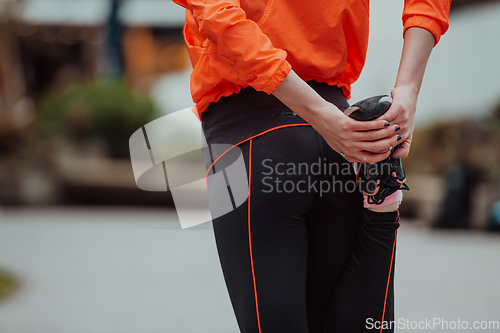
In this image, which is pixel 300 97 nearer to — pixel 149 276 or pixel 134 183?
pixel 149 276

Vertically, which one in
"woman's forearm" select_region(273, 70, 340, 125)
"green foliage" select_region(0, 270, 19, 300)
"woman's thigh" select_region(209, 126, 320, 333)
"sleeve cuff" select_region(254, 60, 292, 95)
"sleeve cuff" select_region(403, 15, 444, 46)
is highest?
"sleeve cuff" select_region(403, 15, 444, 46)

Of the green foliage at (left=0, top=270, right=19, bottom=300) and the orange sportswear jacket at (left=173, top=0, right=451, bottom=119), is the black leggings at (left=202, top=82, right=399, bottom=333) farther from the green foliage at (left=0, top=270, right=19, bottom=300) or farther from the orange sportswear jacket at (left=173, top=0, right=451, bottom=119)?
the green foliage at (left=0, top=270, right=19, bottom=300)

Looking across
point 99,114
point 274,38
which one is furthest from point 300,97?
point 99,114

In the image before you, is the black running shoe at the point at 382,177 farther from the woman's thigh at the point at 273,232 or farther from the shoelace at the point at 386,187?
the woman's thigh at the point at 273,232

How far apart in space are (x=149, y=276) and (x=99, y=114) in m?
4.57

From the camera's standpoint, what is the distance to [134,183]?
759cm

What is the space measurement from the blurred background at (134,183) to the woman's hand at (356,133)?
3.10 ft

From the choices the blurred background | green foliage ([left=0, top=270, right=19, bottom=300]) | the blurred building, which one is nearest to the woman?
the blurred background

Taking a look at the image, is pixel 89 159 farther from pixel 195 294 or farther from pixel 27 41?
pixel 27 41

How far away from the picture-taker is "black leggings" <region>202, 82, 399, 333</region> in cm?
123

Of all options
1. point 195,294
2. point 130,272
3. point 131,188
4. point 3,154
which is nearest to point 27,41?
point 3,154

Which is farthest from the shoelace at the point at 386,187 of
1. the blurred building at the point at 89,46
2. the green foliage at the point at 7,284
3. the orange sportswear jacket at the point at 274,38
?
the blurred building at the point at 89,46

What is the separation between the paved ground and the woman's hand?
969 millimetres

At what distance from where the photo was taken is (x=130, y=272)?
4.55m
